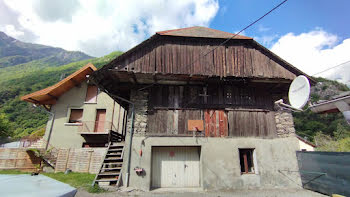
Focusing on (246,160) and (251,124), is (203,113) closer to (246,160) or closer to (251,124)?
(251,124)

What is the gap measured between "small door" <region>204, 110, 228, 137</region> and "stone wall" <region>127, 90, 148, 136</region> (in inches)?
133

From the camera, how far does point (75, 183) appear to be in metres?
8.63

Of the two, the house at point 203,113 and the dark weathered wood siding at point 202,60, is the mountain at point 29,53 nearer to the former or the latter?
the dark weathered wood siding at point 202,60

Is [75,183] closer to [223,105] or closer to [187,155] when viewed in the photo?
[187,155]

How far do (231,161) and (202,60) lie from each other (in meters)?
5.57

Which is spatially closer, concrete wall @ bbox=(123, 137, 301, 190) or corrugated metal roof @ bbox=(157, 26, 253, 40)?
concrete wall @ bbox=(123, 137, 301, 190)

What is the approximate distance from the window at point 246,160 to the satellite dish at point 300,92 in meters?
3.64

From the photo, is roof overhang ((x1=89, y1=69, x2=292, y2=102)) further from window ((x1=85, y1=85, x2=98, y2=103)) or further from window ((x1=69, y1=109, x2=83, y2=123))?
window ((x1=69, y1=109, x2=83, y2=123))

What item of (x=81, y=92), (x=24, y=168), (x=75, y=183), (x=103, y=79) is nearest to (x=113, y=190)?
(x=75, y=183)

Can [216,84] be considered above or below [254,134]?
above

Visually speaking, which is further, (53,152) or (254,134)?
(53,152)

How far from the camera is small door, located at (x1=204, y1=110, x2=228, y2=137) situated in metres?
8.98

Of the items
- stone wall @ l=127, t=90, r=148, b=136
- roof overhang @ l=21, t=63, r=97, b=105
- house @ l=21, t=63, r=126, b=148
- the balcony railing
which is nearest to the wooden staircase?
stone wall @ l=127, t=90, r=148, b=136

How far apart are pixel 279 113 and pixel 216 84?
13.2 ft
